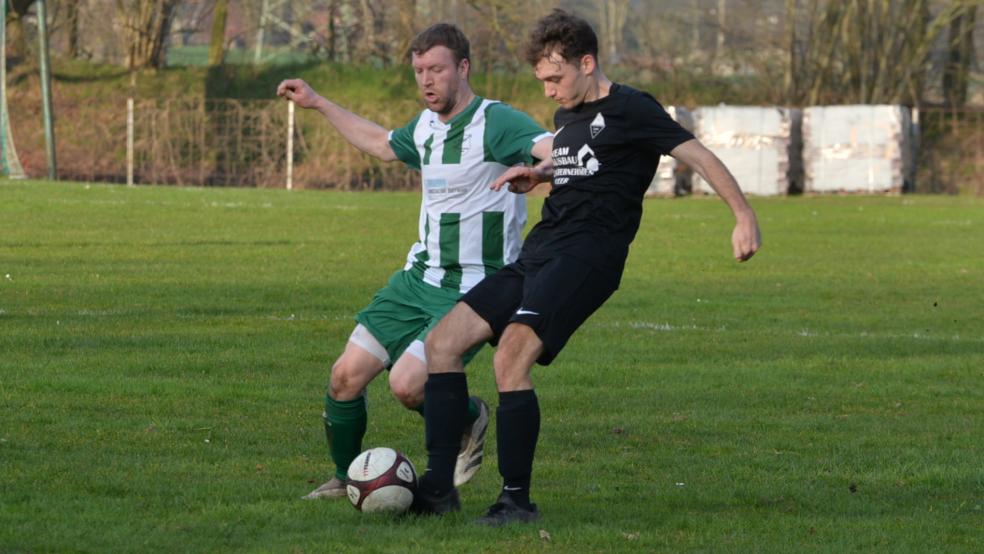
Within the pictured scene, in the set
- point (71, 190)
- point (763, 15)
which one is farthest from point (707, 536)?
point (763, 15)

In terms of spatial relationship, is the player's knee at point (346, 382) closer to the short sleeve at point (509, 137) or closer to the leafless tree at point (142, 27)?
the short sleeve at point (509, 137)

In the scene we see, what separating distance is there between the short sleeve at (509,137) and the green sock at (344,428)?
3.71 feet

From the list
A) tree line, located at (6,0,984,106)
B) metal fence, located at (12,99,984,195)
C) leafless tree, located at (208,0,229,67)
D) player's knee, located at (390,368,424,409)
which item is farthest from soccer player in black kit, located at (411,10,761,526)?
leafless tree, located at (208,0,229,67)

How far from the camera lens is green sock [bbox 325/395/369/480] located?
6.43 meters

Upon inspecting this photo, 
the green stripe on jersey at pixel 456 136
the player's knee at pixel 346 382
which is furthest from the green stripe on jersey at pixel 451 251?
the player's knee at pixel 346 382

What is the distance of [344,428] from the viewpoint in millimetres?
6457

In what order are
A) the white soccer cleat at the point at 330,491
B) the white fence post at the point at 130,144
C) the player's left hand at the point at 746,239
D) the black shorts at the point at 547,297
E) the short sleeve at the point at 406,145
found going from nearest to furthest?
the player's left hand at the point at 746,239 < the black shorts at the point at 547,297 < the white soccer cleat at the point at 330,491 < the short sleeve at the point at 406,145 < the white fence post at the point at 130,144

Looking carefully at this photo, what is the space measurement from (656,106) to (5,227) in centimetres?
1556

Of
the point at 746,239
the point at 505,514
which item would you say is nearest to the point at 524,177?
the point at 746,239

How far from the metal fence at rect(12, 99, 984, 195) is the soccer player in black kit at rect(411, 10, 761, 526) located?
1212 inches

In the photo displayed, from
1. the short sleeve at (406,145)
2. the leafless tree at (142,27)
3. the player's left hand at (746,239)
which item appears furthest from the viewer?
the leafless tree at (142,27)

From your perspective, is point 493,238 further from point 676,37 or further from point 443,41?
point 676,37

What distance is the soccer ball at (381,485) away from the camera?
5.91m

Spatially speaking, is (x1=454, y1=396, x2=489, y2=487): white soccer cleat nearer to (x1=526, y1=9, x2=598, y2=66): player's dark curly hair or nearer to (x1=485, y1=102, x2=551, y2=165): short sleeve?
(x1=485, y1=102, x2=551, y2=165): short sleeve
